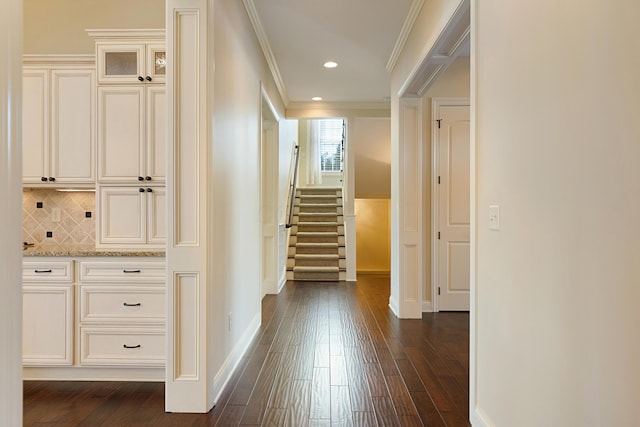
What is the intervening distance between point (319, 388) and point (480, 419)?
99 centimetres

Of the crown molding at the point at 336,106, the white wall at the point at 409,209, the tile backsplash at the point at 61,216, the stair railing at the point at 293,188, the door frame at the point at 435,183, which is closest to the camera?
the tile backsplash at the point at 61,216

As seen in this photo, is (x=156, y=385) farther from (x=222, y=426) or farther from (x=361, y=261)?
(x=361, y=261)

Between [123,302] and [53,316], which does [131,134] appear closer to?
[123,302]

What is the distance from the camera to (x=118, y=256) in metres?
2.60

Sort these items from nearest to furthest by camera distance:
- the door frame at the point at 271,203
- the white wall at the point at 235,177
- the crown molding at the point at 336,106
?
the white wall at the point at 235,177
the door frame at the point at 271,203
the crown molding at the point at 336,106

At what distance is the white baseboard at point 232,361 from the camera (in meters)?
2.40

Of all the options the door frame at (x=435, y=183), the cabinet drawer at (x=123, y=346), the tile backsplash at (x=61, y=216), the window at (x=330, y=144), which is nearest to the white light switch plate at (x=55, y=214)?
the tile backsplash at (x=61, y=216)

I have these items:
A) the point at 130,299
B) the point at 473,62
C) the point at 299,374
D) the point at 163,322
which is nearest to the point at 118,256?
the point at 130,299

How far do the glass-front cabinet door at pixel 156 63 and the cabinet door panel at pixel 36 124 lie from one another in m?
0.80

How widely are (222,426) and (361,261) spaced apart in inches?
268

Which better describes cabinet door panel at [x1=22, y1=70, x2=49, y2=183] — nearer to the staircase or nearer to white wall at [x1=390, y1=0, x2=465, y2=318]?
white wall at [x1=390, y1=0, x2=465, y2=318]

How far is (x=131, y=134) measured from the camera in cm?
284

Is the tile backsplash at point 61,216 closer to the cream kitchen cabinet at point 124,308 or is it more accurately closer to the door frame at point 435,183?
the cream kitchen cabinet at point 124,308

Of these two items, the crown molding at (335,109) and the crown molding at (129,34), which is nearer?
the crown molding at (129,34)
